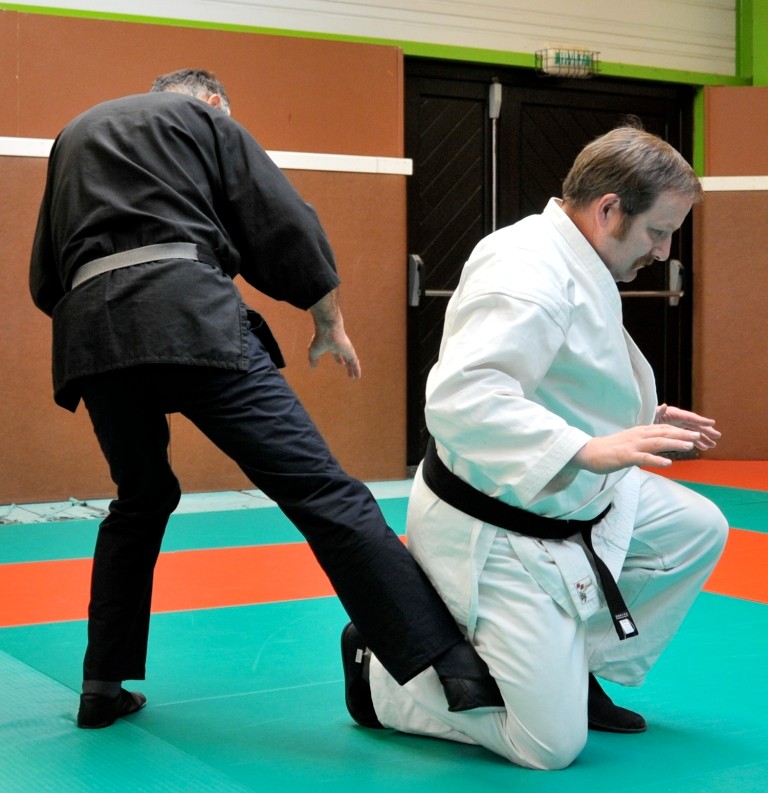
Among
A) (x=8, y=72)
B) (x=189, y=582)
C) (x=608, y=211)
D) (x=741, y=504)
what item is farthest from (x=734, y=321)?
(x=608, y=211)

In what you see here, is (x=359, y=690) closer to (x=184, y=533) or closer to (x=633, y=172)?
(x=633, y=172)

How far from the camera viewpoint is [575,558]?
92.7 inches

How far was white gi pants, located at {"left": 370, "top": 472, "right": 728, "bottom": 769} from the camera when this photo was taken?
7.34ft

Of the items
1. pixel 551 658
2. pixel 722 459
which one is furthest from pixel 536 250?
pixel 722 459

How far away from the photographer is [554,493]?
2193 millimetres

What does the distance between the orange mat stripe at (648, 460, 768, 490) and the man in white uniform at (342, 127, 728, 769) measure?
160 inches

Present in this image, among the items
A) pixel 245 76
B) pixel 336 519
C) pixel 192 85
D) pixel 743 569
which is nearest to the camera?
pixel 336 519

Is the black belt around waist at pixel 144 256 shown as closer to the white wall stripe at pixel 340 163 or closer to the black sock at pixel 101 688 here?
the black sock at pixel 101 688

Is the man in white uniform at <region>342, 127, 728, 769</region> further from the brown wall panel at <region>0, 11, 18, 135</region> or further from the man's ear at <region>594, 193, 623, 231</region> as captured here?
the brown wall panel at <region>0, 11, 18, 135</region>

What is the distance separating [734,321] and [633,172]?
19.1 ft

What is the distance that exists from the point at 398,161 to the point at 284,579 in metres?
3.43

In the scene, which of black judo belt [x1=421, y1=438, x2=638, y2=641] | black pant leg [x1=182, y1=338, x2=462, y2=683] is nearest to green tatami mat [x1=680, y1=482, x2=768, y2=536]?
black judo belt [x1=421, y1=438, x2=638, y2=641]

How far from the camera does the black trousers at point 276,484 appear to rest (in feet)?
7.59

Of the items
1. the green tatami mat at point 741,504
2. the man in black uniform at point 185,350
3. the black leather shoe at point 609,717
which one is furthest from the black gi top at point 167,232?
the green tatami mat at point 741,504
